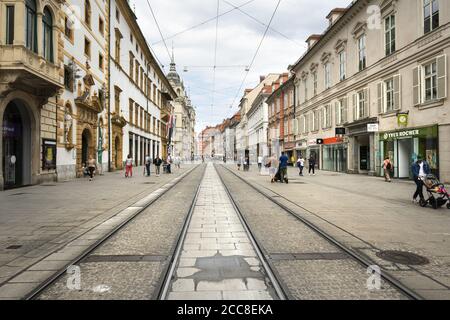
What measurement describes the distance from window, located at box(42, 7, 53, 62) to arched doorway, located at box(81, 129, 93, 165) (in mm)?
7608

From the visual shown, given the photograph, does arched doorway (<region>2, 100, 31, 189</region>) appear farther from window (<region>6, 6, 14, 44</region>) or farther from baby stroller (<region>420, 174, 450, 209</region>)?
baby stroller (<region>420, 174, 450, 209</region>)

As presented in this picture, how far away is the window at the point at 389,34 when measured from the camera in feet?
66.0

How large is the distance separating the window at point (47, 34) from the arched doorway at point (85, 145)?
25.0 feet

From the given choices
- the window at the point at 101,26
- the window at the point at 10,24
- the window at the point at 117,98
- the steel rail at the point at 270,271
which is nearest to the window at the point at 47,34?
the window at the point at 10,24

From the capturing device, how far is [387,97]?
69.1 ft

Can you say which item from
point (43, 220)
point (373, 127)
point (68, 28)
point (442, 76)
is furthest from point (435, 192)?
point (68, 28)

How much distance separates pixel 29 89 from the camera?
15383 millimetres

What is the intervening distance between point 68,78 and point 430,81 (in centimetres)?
2095

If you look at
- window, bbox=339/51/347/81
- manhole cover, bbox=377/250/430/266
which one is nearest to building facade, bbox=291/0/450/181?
window, bbox=339/51/347/81

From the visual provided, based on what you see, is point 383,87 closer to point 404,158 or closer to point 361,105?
point 361,105

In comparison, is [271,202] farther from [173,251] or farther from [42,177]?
[42,177]

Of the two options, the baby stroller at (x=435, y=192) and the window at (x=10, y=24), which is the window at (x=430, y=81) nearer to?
the baby stroller at (x=435, y=192)
